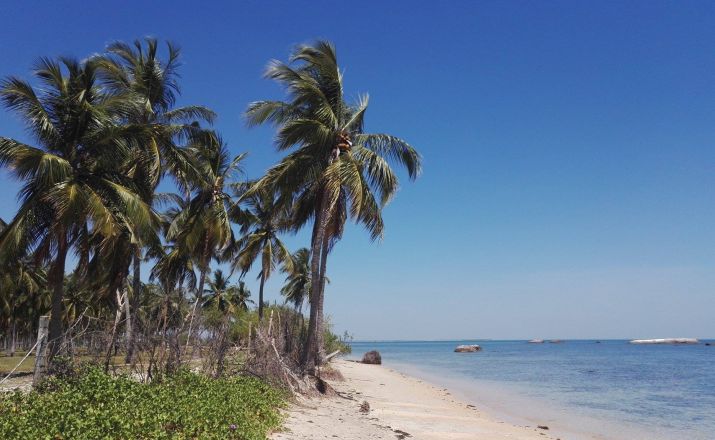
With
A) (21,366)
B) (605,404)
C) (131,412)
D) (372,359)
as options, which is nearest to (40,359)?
(131,412)

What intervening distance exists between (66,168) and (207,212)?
9811mm

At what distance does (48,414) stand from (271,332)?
888 cm

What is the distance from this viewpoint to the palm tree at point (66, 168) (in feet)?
39.5

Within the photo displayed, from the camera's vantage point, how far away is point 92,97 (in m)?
13.6

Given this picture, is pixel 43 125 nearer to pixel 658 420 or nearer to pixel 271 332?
pixel 271 332

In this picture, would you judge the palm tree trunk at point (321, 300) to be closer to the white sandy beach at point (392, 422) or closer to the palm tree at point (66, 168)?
the white sandy beach at point (392, 422)

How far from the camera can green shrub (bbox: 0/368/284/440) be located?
6.18 m

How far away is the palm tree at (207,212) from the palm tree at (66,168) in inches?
284

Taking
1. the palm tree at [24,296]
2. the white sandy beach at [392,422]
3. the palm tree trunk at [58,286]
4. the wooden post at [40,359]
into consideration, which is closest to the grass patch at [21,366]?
the palm tree at [24,296]

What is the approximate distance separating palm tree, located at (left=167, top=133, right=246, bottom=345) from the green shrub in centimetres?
1198

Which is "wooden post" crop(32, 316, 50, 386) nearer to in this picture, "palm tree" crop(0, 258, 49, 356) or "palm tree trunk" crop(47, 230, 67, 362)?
"palm tree trunk" crop(47, 230, 67, 362)

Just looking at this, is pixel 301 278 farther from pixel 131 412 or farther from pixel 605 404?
pixel 131 412

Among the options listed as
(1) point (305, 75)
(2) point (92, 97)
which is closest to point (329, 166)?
(1) point (305, 75)

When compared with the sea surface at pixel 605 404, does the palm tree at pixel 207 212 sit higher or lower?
higher
